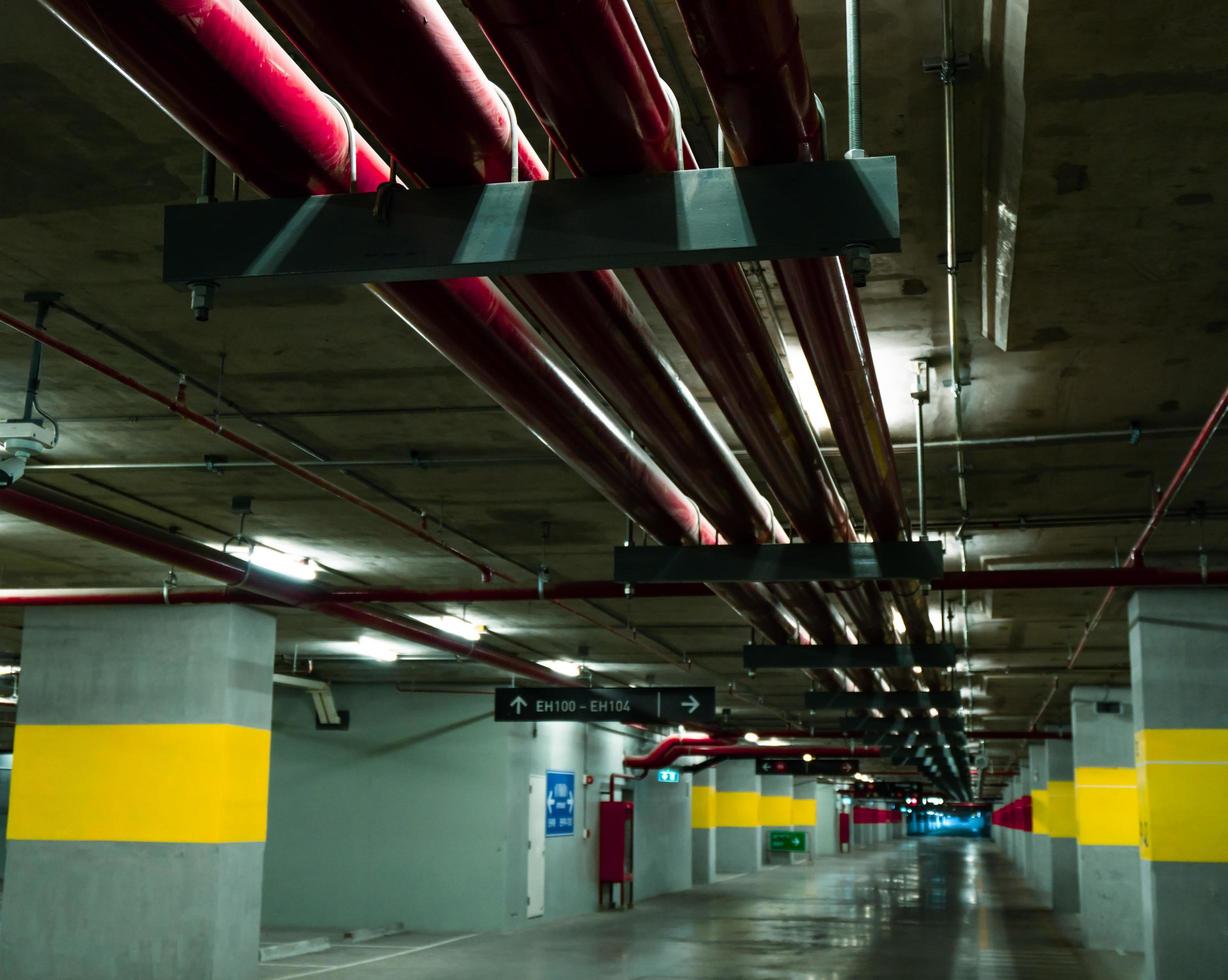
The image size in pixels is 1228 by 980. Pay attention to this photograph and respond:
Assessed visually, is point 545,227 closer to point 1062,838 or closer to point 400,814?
point 400,814

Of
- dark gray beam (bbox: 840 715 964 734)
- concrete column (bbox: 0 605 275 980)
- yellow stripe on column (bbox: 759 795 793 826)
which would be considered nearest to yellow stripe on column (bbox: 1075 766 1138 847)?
dark gray beam (bbox: 840 715 964 734)

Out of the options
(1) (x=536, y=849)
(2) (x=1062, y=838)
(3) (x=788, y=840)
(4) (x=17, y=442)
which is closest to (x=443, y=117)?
(4) (x=17, y=442)

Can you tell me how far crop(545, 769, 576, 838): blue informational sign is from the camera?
2417 centimetres

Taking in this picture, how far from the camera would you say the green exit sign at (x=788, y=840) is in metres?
47.1

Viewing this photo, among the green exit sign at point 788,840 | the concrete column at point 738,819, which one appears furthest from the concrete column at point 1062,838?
the green exit sign at point 788,840

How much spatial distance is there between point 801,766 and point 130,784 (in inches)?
999

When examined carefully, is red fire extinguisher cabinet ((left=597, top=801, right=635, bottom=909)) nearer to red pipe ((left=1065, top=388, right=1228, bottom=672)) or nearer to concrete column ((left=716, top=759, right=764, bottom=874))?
red pipe ((left=1065, top=388, right=1228, bottom=672))

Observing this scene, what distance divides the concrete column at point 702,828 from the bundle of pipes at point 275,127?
108 feet

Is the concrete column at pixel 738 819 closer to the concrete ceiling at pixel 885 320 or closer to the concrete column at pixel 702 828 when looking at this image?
the concrete column at pixel 702 828

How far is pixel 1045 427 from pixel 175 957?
9.73 metres

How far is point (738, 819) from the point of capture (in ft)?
141

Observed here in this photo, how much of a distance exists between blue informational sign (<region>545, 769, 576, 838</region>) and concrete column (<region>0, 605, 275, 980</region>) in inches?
420

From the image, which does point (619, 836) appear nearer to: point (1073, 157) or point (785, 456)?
point (785, 456)

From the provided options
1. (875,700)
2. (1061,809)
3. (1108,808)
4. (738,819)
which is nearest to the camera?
(875,700)
